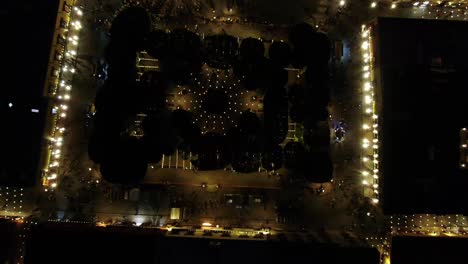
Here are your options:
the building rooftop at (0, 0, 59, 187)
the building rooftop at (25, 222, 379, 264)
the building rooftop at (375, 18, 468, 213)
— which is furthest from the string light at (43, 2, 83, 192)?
the building rooftop at (375, 18, 468, 213)

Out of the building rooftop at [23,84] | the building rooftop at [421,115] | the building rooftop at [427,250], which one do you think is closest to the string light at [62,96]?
the building rooftop at [23,84]

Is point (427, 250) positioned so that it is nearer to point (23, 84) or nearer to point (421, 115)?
point (421, 115)

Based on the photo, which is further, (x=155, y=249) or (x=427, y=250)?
(x=427, y=250)

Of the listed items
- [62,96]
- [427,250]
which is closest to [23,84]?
[62,96]

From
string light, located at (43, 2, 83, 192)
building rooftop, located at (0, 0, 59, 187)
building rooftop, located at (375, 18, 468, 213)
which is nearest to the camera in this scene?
building rooftop, located at (0, 0, 59, 187)

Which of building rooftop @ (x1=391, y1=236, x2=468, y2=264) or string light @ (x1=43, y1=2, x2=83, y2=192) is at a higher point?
string light @ (x1=43, y1=2, x2=83, y2=192)

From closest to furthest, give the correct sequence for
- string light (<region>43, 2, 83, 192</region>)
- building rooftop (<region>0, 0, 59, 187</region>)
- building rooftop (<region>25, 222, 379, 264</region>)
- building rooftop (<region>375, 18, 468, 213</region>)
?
building rooftop (<region>25, 222, 379, 264</region>), building rooftop (<region>0, 0, 59, 187</region>), building rooftop (<region>375, 18, 468, 213</region>), string light (<region>43, 2, 83, 192</region>)

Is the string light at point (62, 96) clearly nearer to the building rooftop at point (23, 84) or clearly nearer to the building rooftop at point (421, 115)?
the building rooftop at point (23, 84)

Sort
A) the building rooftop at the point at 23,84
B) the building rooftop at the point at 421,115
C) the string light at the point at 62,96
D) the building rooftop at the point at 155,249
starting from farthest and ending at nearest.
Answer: the string light at the point at 62,96 → the building rooftop at the point at 421,115 → the building rooftop at the point at 23,84 → the building rooftop at the point at 155,249

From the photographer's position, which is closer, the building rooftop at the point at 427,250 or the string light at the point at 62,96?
the building rooftop at the point at 427,250

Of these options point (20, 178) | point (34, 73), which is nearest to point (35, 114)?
point (34, 73)

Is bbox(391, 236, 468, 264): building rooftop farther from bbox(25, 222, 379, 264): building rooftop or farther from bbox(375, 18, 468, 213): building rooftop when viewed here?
bbox(25, 222, 379, 264): building rooftop
